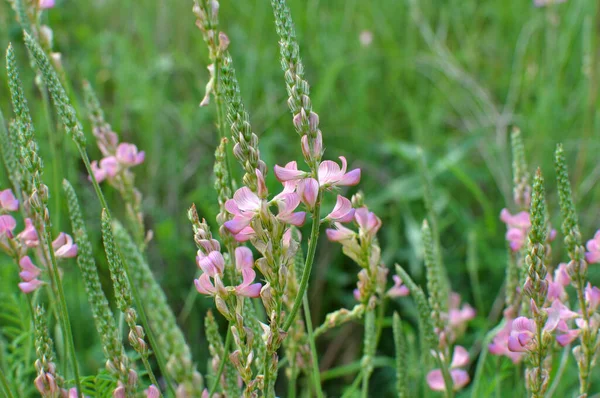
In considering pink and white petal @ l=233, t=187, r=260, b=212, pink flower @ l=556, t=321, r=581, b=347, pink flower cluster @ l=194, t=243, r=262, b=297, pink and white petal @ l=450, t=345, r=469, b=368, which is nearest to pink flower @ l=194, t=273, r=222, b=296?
pink flower cluster @ l=194, t=243, r=262, b=297

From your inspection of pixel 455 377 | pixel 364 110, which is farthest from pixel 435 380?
pixel 364 110

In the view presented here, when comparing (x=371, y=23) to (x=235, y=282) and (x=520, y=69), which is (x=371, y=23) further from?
(x=235, y=282)

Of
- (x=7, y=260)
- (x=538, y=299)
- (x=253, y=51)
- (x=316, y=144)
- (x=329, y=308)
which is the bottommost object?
(x=329, y=308)

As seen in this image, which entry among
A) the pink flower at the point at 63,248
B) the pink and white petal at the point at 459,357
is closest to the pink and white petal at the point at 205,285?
the pink flower at the point at 63,248

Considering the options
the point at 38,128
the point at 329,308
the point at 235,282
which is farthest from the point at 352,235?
the point at 38,128

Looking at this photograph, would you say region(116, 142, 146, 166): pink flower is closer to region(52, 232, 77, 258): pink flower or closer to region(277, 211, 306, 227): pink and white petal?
region(52, 232, 77, 258): pink flower
